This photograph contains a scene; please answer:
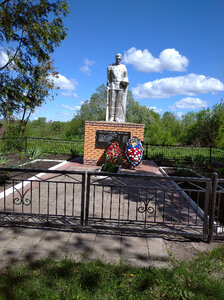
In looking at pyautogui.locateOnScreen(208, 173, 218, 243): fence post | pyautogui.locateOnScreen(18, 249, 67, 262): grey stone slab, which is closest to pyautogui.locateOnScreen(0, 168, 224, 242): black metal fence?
pyautogui.locateOnScreen(208, 173, 218, 243): fence post

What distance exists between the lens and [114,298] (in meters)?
2.10

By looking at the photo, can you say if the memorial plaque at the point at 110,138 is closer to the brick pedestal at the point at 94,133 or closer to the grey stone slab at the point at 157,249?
the brick pedestal at the point at 94,133

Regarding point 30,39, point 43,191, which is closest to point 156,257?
point 43,191

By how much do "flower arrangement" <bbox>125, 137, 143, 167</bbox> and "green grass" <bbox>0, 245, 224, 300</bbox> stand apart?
238 inches

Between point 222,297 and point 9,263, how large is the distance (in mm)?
2287

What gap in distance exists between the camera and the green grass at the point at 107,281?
84.9 inches

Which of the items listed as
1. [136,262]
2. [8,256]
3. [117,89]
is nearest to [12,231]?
[8,256]

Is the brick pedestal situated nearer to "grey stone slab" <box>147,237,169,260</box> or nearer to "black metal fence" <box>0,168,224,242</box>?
"black metal fence" <box>0,168,224,242</box>

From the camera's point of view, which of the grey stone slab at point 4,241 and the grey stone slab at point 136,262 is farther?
the grey stone slab at point 4,241

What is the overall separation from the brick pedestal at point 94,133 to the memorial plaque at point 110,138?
0.14 metres

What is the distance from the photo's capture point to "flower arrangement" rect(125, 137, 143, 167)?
28.5 ft

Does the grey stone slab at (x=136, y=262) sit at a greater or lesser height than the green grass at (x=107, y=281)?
lesser

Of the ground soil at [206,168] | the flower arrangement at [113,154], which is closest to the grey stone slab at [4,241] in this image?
the flower arrangement at [113,154]

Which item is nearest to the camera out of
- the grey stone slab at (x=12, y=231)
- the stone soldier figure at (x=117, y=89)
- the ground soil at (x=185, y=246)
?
the ground soil at (x=185, y=246)
